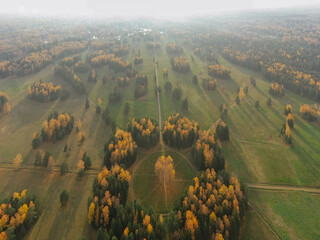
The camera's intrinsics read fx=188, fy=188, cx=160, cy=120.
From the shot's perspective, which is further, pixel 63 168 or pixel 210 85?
pixel 210 85

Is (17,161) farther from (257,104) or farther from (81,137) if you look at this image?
(257,104)

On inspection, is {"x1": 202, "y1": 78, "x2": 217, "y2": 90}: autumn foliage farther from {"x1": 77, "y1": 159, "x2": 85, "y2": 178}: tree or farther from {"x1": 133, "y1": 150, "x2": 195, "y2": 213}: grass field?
{"x1": 77, "y1": 159, "x2": 85, "y2": 178}: tree

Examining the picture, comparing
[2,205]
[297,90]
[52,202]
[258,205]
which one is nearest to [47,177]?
[52,202]

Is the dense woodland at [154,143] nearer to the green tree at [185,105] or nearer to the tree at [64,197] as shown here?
the green tree at [185,105]

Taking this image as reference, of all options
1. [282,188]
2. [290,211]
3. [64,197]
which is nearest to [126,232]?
[64,197]

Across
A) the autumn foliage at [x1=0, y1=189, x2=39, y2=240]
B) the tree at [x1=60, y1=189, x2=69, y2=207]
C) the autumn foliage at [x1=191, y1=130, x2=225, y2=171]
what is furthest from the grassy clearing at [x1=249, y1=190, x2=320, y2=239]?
the autumn foliage at [x1=0, y1=189, x2=39, y2=240]
